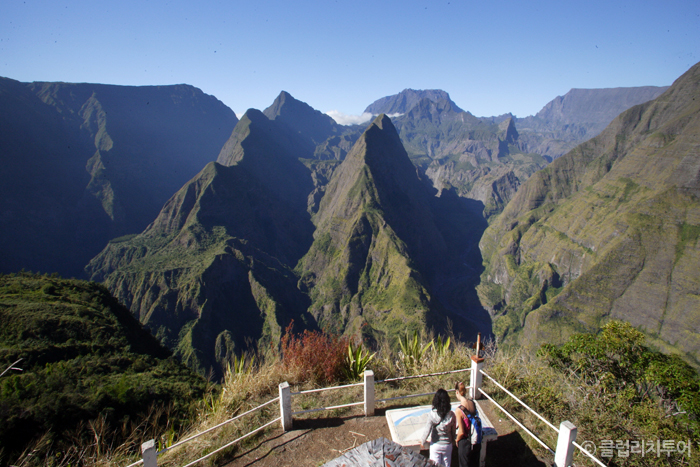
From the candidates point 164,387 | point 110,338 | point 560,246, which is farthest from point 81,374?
point 560,246

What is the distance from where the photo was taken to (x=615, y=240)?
101 metres

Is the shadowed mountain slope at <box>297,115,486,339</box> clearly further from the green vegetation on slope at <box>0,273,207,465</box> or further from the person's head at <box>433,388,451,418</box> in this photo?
the person's head at <box>433,388,451,418</box>

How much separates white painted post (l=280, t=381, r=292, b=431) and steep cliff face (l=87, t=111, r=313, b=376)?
3353 inches

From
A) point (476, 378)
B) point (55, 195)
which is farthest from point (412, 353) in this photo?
point (55, 195)

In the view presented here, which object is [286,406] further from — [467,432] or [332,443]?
[467,432]

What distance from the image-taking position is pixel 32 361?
23.5 metres

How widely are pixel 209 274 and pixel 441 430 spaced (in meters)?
105

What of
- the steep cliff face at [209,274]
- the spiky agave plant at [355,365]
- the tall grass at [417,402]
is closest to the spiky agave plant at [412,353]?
the tall grass at [417,402]

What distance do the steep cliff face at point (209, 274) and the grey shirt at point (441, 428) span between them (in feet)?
290

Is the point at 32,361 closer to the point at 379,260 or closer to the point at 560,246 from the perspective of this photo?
the point at 379,260

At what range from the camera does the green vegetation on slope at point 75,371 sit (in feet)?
34.9

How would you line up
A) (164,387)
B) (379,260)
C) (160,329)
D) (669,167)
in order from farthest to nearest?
(379,260) → (669,167) → (160,329) → (164,387)

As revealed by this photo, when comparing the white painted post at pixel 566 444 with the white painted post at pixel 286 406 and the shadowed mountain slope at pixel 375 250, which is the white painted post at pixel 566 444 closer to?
the white painted post at pixel 286 406

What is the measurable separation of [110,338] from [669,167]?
490 feet
